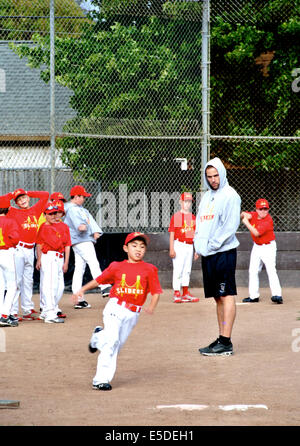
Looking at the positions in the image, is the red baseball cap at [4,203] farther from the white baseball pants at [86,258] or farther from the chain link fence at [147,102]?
the chain link fence at [147,102]

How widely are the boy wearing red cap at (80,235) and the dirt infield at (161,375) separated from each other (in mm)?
1294

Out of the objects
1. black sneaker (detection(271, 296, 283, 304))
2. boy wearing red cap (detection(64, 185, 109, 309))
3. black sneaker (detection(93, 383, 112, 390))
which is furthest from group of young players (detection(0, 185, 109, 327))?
black sneaker (detection(93, 383, 112, 390))

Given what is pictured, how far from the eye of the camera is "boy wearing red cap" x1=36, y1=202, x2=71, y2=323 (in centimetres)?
1053

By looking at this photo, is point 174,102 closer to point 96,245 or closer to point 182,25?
point 182,25

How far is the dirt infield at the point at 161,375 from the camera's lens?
5641 mm

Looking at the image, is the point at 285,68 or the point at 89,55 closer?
the point at 89,55

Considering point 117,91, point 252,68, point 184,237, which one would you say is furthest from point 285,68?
point 184,237

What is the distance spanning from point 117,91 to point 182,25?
1691 millimetres

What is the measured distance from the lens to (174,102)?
46.1 ft

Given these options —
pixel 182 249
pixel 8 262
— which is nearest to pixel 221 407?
pixel 8 262

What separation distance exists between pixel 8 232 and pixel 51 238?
0.72 m

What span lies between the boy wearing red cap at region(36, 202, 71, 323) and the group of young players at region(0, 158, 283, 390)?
0.5 inches
